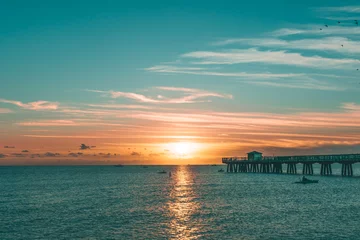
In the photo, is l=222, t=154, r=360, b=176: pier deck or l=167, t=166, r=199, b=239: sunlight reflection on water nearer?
l=167, t=166, r=199, b=239: sunlight reflection on water

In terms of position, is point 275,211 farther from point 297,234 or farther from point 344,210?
point 297,234

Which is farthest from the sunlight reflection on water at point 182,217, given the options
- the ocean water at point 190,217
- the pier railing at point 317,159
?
the pier railing at point 317,159

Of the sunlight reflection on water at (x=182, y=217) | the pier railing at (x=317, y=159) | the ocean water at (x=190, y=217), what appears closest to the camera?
the ocean water at (x=190, y=217)

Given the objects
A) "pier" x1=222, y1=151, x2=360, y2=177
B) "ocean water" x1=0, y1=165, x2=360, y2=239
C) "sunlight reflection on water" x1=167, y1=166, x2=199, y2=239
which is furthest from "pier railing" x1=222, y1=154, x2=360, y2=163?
"sunlight reflection on water" x1=167, y1=166, x2=199, y2=239

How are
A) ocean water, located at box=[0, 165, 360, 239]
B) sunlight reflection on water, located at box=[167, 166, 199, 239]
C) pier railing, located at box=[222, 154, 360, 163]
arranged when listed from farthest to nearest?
pier railing, located at box=[222, 154, 360, 163] < sunlight reflection on water, located at box=[167, 166, 199, 239] < ocean water, located at box=[0, 165, 360, 239]

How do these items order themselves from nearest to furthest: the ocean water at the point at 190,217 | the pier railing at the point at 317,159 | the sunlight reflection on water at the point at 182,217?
the ocean water at the point at 190,217 < the sunlight reflection on water at the point at 182,217 < the pier railing at the point at 317,159

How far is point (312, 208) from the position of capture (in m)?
52.1

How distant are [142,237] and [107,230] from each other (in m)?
5.17

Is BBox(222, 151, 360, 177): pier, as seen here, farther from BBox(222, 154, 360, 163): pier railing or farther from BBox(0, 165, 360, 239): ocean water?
BBox(0, 165, 360, 239): ocean water

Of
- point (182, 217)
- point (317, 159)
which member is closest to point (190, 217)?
point (182, 217)

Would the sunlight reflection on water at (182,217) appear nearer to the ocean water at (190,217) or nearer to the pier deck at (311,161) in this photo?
the ocean water at (190,217)

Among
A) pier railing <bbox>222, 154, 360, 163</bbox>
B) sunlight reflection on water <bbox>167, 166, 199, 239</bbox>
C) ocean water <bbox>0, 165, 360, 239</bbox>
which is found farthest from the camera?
pier railing <bbox>222, 154, 360, 163</bbox>

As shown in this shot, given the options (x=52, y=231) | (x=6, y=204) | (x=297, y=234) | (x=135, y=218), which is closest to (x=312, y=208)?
(x=297, y=234)

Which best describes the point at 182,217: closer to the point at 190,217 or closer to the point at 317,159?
the point at 190,217
